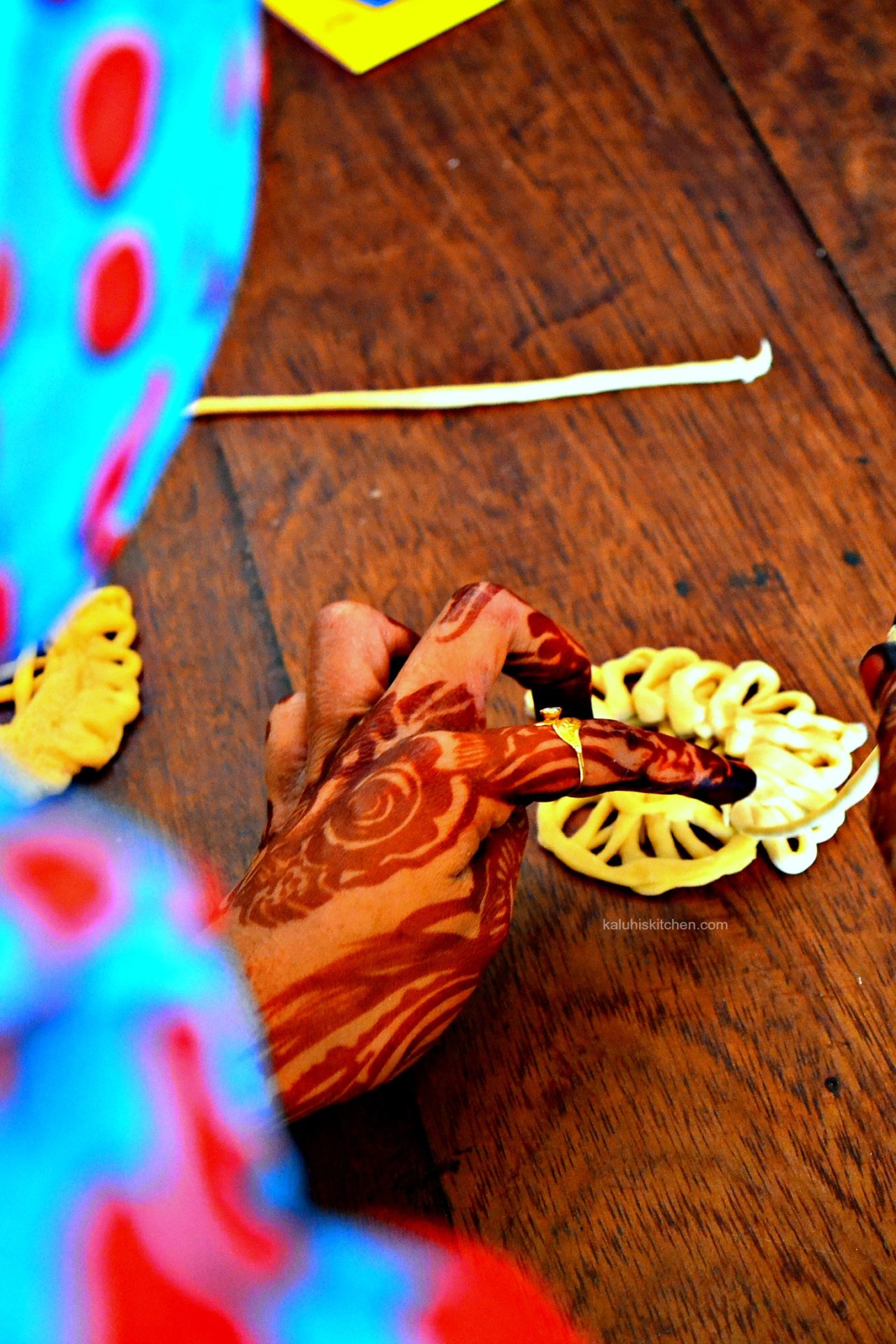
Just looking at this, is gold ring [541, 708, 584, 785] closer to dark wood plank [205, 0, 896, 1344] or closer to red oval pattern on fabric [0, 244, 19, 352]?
dark wood plank [205, 0, 896, 1344]

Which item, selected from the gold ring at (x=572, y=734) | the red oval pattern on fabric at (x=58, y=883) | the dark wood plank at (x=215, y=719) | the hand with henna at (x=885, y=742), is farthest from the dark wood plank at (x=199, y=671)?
the red oval pattern on fabric at (x=58, y=883)

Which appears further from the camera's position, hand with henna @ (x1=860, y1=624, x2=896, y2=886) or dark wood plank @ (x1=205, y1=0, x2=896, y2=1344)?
dark wood plank @ (x1=205, y1=0, x2=896, y2=1344)

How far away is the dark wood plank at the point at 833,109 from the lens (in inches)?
35.7

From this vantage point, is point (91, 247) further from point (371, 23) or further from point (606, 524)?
point (371, 23)

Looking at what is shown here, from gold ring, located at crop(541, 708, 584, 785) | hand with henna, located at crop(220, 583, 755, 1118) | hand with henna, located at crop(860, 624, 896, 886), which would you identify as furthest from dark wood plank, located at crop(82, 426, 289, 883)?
hand with henna, located at crop(860, 624, 896, 886)

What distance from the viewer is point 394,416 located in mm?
896

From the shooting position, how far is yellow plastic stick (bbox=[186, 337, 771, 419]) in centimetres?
86

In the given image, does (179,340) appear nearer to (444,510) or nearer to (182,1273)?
(182,1273)

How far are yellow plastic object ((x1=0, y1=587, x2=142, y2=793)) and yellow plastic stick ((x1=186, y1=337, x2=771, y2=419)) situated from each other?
17cm

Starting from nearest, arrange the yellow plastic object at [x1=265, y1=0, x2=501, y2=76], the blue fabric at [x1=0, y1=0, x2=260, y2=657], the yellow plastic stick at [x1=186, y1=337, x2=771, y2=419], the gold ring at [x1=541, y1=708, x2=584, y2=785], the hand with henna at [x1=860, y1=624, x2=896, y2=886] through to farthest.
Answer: the blue fabric at [x1=0, y1=0, x2=260, y2=657] < the hand with henna at [x1=860, y1=624, x2=896, y2=886] < the gold ring at [x1=541, y1=708, x2=584, y2=785] < the yellow plastic stick at [x1=186, y1=337, x2=771, y2=419] < the yellow plastic object at [x1=265, y1=0, x2=501, y2=76]

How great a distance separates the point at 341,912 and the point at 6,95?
35 cm

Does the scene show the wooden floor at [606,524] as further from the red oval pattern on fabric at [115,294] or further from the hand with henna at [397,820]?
the red oval pattern on fabric at [115,294]

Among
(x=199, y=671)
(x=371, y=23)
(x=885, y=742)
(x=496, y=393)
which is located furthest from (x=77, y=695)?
(x=371, y=23)

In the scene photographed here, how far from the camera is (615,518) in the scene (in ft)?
2.69
